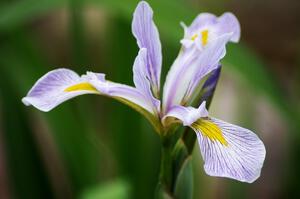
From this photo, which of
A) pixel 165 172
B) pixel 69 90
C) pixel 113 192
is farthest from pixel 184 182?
pixel 113 192

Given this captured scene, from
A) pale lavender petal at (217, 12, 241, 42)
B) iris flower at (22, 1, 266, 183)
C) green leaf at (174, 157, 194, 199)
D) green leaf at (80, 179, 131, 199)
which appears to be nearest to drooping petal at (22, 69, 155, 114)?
iris flower at (22, 1, 266, 183)

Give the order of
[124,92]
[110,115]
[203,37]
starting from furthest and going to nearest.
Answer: [110,115] → [203,37] → [124,92]

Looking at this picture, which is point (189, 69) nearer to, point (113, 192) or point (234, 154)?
point (234, 154)

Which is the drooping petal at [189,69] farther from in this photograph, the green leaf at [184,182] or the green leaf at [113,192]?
the green leaf at [113,192]

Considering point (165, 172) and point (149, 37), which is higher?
point (149, 37)

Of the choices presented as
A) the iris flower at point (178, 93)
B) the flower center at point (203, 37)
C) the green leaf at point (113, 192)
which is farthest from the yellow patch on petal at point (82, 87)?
the green leaf at point (113, 192)

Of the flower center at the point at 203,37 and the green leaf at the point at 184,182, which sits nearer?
the green leaf at the point at 184,182

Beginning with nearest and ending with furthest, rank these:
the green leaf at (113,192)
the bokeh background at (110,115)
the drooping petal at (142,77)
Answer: the drooping petal at (142,77)
the green leaf at (113,192)
the bokeh background at (110,115)
